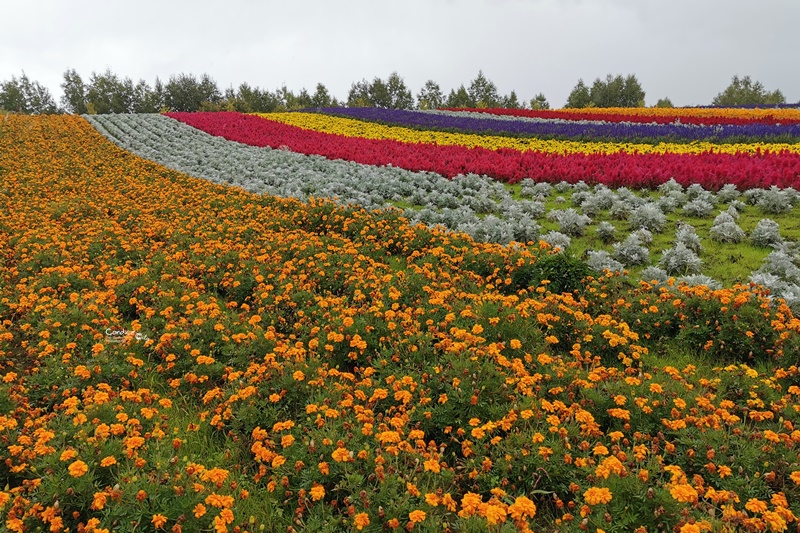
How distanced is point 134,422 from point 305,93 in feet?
239

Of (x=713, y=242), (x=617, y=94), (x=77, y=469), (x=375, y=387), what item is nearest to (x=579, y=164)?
(x=713, y=242)

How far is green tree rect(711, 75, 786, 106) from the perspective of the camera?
59.0 m

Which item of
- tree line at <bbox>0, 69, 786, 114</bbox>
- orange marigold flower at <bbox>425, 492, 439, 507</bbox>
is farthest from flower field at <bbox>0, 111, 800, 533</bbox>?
tree line at <bbox>0, 69, 786, 114</bbox>

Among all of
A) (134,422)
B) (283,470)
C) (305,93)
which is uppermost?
(305,93)

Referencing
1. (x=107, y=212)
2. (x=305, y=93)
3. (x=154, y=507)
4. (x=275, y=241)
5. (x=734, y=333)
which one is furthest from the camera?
(x=305, y=93)

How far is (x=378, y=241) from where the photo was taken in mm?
9398

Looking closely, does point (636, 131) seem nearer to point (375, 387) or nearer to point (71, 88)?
point (375, 387)

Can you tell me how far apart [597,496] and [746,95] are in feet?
244

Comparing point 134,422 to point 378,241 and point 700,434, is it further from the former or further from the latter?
point 378,241

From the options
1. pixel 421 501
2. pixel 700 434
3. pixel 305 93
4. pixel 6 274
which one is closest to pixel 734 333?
pixel 700 434

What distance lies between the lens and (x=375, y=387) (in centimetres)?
469

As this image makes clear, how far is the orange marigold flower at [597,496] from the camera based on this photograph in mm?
3032

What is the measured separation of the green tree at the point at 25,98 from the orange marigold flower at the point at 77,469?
3636 inches

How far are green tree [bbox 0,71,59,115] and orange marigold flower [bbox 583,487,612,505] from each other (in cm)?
9461
